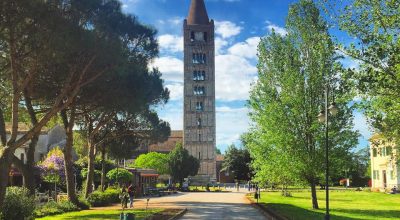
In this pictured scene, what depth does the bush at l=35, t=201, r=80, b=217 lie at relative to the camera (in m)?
26.1

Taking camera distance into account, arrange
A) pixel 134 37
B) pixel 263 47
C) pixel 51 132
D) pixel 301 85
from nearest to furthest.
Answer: pixel 134 37 → pixel 301 85 → pixel 263 47 → pixel 51 132

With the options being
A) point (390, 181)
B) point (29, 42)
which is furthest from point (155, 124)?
point (390, 181)

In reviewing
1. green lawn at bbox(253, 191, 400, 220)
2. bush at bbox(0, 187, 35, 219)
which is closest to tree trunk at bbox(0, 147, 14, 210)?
bush at bbox(0, 187, 35, 219)

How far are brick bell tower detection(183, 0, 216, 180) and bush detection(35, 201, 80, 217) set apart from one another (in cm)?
7949

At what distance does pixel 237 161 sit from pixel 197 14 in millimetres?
38681

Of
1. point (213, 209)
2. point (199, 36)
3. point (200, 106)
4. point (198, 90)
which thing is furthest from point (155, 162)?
point (213, 209)

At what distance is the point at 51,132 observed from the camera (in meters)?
69.2

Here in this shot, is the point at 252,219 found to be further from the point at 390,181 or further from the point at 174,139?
the point at 174,139

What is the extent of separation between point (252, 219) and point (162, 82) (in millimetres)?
11440

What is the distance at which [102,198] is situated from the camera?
117ft

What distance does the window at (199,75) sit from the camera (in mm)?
112812

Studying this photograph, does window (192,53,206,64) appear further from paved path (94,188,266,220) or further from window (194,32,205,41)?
paved path (94,188,266,220)

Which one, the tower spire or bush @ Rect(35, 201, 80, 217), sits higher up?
the tower spire

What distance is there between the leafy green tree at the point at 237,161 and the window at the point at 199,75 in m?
22.0
